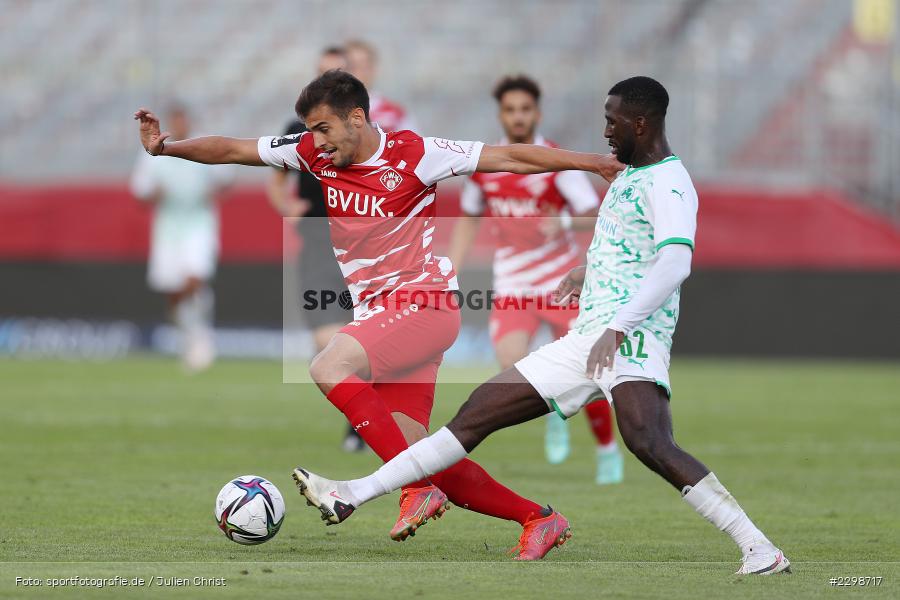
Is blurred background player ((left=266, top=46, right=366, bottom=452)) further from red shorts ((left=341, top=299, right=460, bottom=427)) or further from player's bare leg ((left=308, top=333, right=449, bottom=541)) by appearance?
Answer: player's bare leg ((left=308, top=333, right=449, bottom=541))

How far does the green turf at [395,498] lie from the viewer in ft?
17.7

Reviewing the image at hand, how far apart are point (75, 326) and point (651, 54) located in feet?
27.6

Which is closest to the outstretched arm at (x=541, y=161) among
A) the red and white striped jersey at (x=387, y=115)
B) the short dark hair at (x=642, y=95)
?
the short dark hair at (x=642, y=95)

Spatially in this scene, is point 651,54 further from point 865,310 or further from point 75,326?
point 75,326

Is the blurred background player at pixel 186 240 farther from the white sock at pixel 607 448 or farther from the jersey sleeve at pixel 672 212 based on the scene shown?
the jersey sleeve at pixel 672 212

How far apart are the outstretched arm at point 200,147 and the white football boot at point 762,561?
103 inches

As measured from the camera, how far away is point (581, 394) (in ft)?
19.3

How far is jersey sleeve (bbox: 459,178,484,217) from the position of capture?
381 inches

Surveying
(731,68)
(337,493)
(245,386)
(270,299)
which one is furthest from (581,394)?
(731,68)

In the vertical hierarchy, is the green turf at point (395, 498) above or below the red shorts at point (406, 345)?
below

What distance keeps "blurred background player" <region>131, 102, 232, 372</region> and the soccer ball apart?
10.9 meters

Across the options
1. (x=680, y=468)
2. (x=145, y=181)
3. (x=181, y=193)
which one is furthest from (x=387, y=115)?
(x=181, y=193)

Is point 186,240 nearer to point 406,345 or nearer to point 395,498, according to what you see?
point 395,498

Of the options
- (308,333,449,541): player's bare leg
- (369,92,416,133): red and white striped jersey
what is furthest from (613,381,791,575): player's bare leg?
(369,92,416,133): red and white striped jersey
